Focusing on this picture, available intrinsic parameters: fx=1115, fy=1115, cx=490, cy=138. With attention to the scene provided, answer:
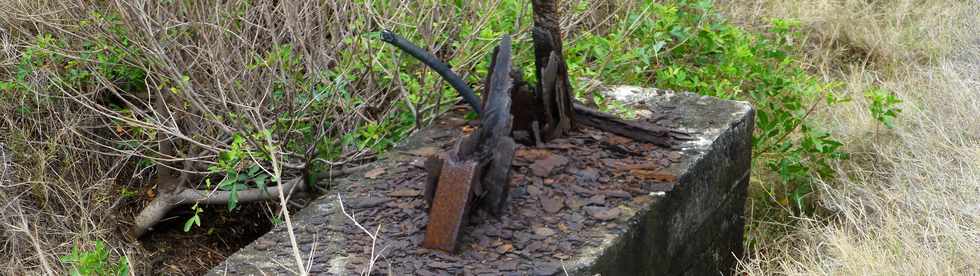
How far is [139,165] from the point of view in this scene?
4.44 m

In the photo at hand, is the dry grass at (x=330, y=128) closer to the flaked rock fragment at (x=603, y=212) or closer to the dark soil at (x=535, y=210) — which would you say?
the dark soil at (x=535, y=210)

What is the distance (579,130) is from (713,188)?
44cm

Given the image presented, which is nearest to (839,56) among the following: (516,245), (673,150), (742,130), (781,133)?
(781,133)

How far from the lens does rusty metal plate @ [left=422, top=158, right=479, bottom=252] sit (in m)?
2.54

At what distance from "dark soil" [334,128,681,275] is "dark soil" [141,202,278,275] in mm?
1433

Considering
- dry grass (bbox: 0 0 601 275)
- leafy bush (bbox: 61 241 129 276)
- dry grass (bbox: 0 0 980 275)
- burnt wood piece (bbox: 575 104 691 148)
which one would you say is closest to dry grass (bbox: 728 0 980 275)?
dry grass (bbox: 0 0 980 275)

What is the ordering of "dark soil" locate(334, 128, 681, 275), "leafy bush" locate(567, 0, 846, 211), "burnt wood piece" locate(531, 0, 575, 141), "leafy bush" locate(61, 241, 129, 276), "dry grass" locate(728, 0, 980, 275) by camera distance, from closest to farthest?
"dark soil" locate(334, 128, 681, 275), "leafy bush" locate(61, 241, 129, 276), "burnt wood piece" locate(531, 0, 575, 141), "dry grass" locate(728, 0, 980, 275), "leafy bush" locate(567, 0, 846, 211)

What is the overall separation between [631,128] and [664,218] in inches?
14.8

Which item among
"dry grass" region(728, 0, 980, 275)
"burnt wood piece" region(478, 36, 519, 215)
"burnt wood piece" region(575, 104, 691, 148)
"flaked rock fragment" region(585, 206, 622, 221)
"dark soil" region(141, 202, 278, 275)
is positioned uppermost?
"burnt wood piece" region(478, 36, 519, 215)

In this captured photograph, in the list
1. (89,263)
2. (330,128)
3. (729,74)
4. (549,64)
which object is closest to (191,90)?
(330,128)

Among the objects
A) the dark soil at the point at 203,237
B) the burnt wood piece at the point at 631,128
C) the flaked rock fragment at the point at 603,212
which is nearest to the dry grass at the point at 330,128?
the dark soil at the point at 203,237

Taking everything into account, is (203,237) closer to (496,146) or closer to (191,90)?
(191,90)

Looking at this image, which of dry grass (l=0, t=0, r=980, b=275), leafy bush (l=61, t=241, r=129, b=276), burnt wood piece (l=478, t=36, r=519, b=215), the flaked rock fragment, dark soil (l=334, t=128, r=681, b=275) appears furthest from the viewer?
dry grass (l=0, t=0, r=980, b=275)

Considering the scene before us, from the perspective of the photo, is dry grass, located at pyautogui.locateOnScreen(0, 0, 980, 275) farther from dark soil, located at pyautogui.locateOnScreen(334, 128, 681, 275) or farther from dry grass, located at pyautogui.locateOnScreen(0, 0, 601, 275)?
dark soil, located at pyautogui.locateOnScreen(334, 128, 681, 275)
